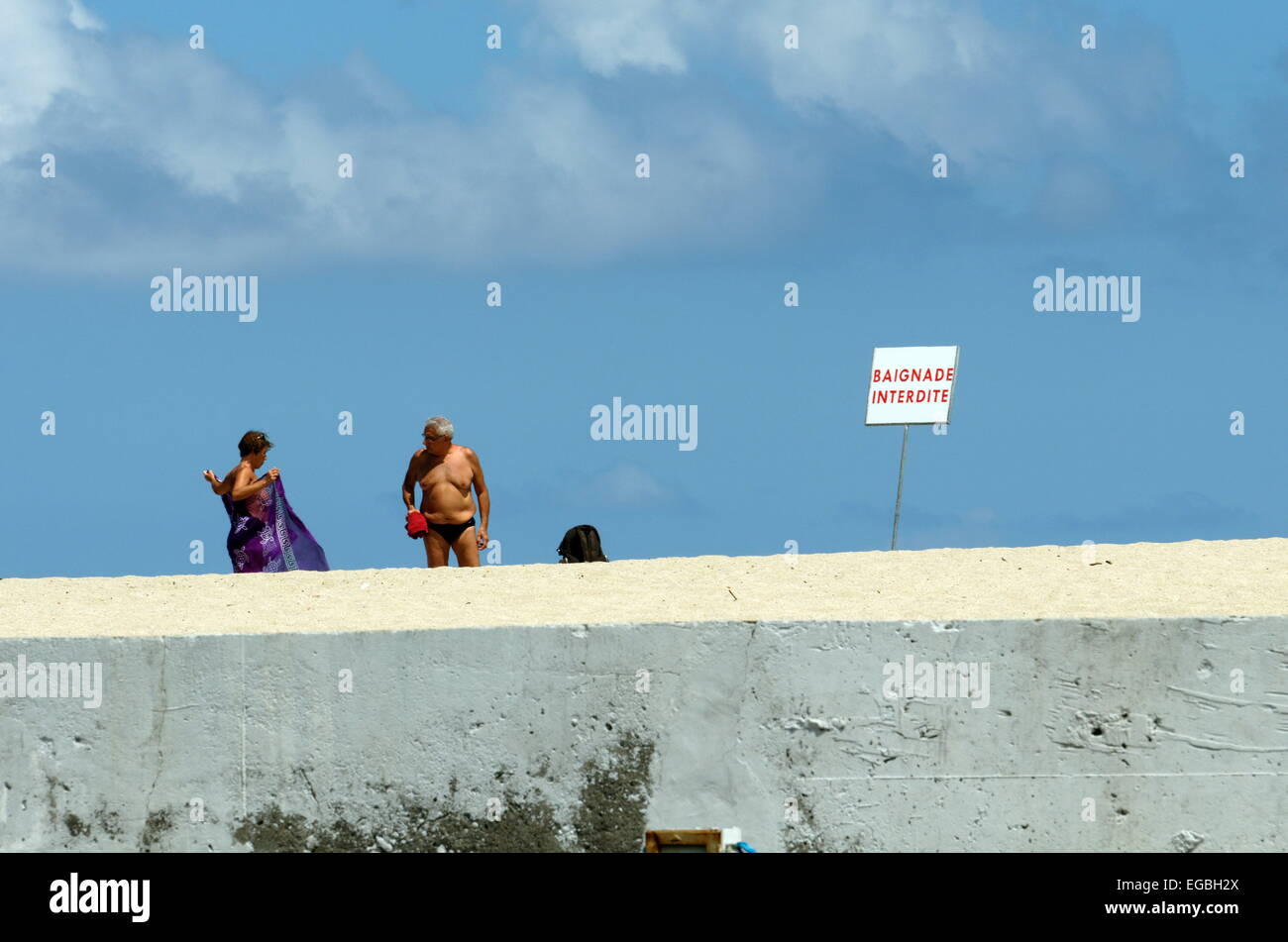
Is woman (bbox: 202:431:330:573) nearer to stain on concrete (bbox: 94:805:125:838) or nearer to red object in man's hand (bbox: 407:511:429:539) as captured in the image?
red object in man's hand (bbox: 407:511:429:539)

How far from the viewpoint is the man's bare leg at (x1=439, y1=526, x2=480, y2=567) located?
14.3 meters

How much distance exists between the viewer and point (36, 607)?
12922mm

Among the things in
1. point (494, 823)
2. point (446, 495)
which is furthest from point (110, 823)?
point (446, 495)

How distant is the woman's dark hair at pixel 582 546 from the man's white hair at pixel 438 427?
50.9 inches

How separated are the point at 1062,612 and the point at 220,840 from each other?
527 cm

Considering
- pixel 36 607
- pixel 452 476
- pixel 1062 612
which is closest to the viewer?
pixel 1062 612

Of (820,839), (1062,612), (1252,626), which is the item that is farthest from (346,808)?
(1252,626)

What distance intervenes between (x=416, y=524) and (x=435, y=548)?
27 cm

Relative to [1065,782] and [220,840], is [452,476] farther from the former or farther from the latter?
[1065,782]

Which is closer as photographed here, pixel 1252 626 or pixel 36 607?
pixel 1252 626

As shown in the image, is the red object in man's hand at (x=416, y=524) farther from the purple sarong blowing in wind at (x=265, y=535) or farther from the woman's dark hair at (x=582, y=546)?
the woman's dark hair at (x=582, y=546)

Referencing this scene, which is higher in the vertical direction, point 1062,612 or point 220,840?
point 1062,612

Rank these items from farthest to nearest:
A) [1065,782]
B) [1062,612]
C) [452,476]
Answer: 1. [452,476]
2. [1062,612]
3. [1065,782]

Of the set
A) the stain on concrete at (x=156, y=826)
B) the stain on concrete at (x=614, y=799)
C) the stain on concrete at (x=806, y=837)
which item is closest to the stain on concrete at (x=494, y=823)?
the stain on concrete at (x=614, y=799)
